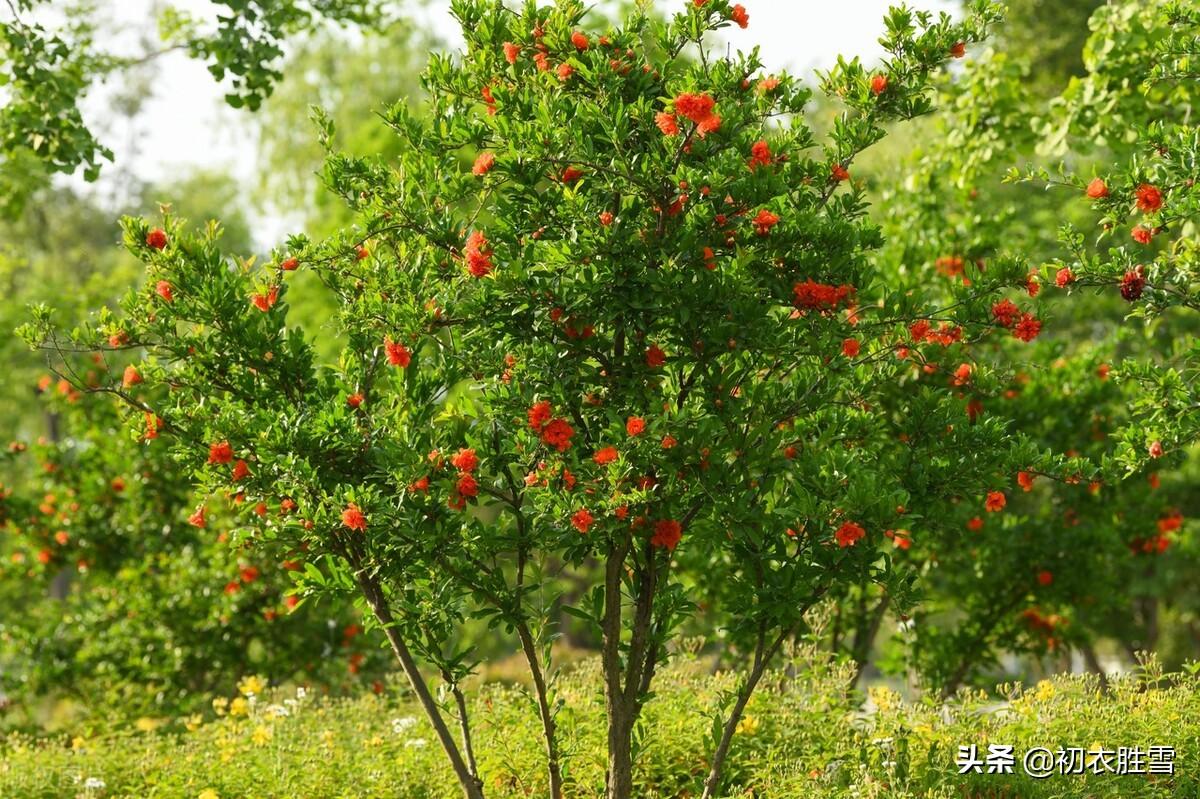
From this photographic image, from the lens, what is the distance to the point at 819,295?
191 inches

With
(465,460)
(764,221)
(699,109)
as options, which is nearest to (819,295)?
(764,221)

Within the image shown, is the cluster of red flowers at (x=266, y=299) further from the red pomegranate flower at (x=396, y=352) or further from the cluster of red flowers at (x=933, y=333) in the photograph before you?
the cluster of red flowers at (x=933, y=333)

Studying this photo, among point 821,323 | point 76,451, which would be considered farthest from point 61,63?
point 821,323

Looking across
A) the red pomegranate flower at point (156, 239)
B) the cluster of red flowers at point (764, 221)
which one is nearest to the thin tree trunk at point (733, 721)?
the cluster of red flowers at point (764, 221)

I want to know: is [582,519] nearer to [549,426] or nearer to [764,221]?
A: [549,426]

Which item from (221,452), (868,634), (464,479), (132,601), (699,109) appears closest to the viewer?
(699,109)

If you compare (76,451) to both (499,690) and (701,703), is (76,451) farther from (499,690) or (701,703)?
(701,703)

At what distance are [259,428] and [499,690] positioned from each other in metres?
2.55

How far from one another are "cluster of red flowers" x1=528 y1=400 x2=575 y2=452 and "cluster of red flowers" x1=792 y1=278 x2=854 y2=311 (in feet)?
3.39

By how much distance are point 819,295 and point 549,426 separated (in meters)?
1.15

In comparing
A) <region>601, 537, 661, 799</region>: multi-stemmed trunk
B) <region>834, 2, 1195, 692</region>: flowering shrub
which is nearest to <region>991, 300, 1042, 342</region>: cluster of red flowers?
<region>601, 537, 661, 799</region>: multi-stemmed trunk

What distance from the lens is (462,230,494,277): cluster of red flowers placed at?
4.70 meters

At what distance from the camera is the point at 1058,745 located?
564 cm

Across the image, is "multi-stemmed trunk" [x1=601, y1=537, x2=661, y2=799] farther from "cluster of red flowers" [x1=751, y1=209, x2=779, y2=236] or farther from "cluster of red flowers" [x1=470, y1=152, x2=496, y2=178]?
"cluster of red flowers" [x1=470, y1=152, x2=496, y2=178]
